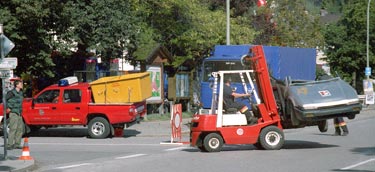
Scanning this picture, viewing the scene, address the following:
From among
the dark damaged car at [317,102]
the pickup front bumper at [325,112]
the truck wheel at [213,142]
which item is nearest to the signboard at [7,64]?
the truck wheel at [213,142]

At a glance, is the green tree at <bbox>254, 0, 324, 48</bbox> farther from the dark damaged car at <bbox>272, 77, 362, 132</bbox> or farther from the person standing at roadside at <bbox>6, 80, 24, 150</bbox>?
the person standing at roadside at <bbox>6, 80, 24, 150</bbox>

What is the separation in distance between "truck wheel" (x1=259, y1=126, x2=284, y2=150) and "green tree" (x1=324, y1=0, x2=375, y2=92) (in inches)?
2018

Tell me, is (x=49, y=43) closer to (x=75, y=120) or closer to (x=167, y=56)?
(x=75, y=120)

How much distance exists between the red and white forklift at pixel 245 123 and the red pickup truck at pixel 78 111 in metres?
5.91

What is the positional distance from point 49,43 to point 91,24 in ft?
7.26

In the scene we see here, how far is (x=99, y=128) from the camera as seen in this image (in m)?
24.3

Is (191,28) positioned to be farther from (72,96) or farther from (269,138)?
(269,138)

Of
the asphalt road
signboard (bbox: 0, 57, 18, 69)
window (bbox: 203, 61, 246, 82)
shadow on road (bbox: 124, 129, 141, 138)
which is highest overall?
window (bbox: 203, 61, 246, 82)

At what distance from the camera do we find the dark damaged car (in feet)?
58.6

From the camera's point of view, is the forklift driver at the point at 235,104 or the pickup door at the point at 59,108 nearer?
the forklift driver at the point at 235,104

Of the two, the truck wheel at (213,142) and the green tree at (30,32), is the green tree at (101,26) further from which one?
the truck wheel at (213,142)

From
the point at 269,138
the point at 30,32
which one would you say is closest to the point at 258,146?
the point at 269,138

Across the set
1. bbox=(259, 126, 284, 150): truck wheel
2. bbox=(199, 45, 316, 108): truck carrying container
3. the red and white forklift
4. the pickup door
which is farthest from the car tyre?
bbox=(199, 45, 316, 108): truck carrying container

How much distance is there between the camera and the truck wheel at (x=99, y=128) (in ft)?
79.5
